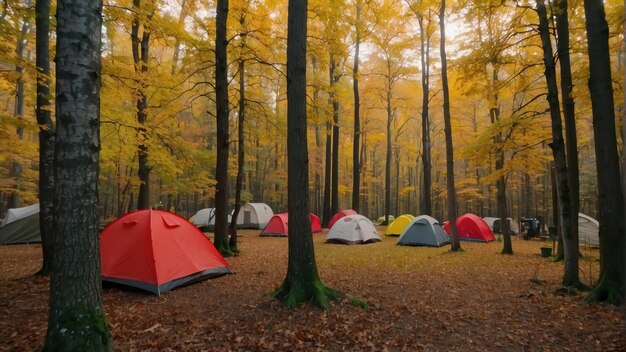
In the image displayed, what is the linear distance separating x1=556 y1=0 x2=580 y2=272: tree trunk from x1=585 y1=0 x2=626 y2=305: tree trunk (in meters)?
1.36

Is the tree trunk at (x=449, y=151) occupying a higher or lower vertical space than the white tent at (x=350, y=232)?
higher

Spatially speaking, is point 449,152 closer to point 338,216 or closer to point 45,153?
point 338,216

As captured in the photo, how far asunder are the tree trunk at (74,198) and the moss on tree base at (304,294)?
2.52 m

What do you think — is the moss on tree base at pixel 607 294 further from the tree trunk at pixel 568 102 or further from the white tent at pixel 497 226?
the white tent at pixel 497 226

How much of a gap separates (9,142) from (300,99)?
24.3 ft

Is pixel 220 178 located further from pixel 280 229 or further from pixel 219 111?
pixel 280 229

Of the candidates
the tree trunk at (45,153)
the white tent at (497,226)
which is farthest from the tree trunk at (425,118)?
the tree trunk at (45,153)

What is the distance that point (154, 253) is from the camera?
6398mm

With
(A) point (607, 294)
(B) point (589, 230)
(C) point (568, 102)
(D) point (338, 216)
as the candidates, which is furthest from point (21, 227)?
(B) point (589, 230)

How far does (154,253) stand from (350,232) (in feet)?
30.3

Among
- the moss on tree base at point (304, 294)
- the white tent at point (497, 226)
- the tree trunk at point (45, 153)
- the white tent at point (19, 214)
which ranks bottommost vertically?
the white tent at point (497, 226)

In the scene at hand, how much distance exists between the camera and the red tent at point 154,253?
20.9ft

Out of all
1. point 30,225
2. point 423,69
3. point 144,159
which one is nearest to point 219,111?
point 144,159

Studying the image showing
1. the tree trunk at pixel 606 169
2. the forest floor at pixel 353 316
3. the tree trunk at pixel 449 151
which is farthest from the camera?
the tree trunk at pixel 449 151
